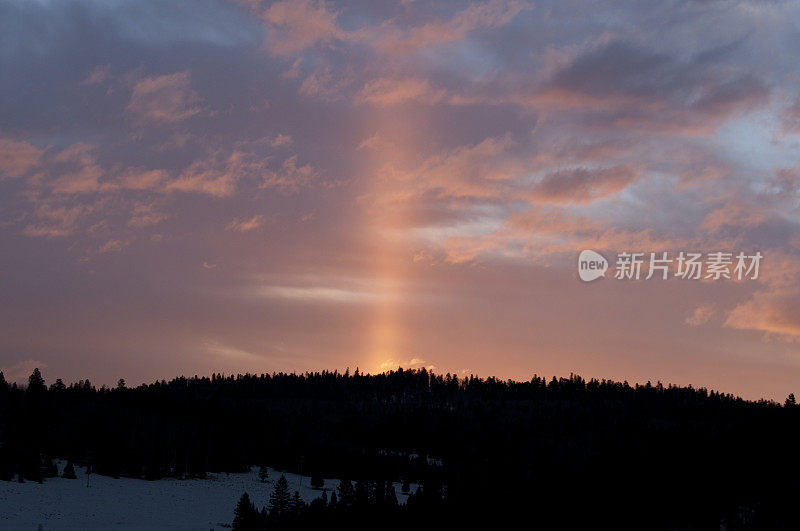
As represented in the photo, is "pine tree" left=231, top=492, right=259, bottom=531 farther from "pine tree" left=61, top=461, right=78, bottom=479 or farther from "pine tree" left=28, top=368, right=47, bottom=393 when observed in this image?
"pine tree" left=28, top=368, right=47, bottom=393

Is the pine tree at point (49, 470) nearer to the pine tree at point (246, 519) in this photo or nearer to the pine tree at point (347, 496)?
the pine tree at point (347, 496)

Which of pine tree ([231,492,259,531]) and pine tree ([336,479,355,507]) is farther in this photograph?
pine tree ([336,479,355,507])

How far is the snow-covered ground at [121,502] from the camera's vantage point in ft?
388

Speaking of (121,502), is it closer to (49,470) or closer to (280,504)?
(49,470)

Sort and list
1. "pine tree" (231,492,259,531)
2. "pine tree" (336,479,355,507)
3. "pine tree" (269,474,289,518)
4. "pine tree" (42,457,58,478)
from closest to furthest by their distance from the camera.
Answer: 1. "pine tree" (231,492,259,531)
2. "pine tree" (269,474,289,518)
3. "pine tree" (336,479,355,507)
4. "pine tree" (42,457,58,478)

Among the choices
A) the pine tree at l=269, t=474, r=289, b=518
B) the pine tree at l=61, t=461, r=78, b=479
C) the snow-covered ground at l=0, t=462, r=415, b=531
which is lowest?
the snow-covered ground at l=0, t=462, r=415, b=531

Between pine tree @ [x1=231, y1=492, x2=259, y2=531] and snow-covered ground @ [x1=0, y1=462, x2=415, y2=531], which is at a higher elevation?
pine tree @ [x1=231, y1=492, x2=259, y2=531]

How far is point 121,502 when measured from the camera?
144 metres

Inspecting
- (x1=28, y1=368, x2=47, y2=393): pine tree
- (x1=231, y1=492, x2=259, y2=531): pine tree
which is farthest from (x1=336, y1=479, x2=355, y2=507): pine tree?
(x1=28, y1=368, x2=47, y2=393): pine tree

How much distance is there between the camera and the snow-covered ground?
388 ft

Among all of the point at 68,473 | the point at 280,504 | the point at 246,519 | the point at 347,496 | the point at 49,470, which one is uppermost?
the point at 347,496

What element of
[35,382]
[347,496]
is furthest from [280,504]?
[35,382]

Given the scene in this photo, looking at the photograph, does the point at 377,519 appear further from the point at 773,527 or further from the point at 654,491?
the point at 773,527

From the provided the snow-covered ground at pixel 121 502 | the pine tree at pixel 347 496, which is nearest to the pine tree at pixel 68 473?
the snow-covered ground at pixel 121 502
